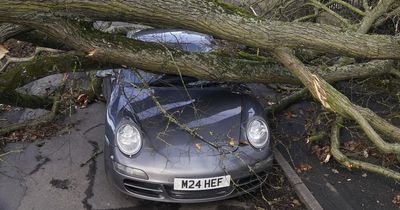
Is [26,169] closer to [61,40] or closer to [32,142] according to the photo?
[32,142]

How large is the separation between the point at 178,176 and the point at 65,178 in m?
1.62

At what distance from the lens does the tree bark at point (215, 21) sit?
10.4ft

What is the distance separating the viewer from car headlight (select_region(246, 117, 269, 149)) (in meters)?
4.22

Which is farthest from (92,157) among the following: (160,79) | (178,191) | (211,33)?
(211,33)

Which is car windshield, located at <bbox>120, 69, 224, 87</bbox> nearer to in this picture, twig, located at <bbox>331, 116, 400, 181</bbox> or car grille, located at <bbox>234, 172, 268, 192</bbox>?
car grille, located at <bbox>234, 172, 268, 192</bbox>

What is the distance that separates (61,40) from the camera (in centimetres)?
351

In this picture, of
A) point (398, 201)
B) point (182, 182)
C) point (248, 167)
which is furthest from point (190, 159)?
point (398, 201)

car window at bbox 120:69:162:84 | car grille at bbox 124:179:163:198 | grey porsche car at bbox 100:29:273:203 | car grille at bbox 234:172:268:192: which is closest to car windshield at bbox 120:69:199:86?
car window at bbox 120:69:162:84

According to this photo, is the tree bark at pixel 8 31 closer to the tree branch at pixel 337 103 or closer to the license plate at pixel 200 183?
the license plate at pixel 200 183

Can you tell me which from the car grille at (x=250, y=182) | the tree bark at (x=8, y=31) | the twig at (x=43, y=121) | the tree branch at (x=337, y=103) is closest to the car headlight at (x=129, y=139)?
the car grille at (x=250, y=182)

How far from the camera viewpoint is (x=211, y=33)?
3643mm

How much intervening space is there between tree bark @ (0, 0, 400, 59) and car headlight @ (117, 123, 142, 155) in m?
1.10

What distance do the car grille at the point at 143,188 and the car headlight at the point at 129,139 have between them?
0.93ft

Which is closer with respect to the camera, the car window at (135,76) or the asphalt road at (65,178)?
the asphalt road at (65,178)
